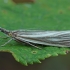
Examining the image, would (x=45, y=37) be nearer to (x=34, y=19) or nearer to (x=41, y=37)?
(x=41, y=37)

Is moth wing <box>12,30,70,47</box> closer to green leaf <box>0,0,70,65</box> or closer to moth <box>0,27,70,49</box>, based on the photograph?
moth <box>0,27,70,49</box>

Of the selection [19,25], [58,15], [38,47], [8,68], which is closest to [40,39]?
[38,47]

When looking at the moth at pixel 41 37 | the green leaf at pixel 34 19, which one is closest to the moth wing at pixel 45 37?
the moth at pixel 41 37

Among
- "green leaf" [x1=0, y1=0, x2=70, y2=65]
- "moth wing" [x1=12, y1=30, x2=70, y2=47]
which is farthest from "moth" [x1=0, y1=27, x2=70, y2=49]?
"green leaf" [x1=0, y1=0, x2=70, y2=65]

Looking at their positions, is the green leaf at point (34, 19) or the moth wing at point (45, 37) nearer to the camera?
the green leaf at point (34, 19)

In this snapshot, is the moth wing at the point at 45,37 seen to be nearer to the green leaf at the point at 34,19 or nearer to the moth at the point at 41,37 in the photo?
the moth at the point at 41,37
